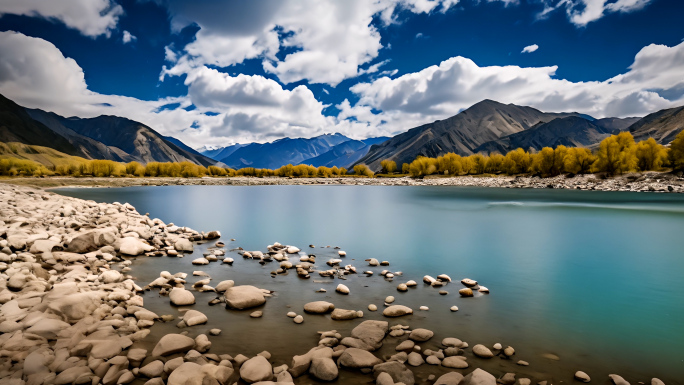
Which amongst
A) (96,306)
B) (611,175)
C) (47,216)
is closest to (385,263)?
(96,306)

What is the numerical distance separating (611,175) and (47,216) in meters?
134

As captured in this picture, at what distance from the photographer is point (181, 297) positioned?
433 inches

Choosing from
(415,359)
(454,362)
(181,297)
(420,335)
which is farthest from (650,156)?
(181,297)

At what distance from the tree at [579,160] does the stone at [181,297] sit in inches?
5415

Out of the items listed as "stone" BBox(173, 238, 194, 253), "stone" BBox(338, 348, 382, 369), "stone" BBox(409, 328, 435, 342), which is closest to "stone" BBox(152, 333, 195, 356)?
"stone" BBox(338, 348, 382, 369)

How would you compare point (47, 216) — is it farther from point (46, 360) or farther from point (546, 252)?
point (546, 252)

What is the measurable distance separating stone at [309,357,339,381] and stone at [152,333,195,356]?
3.24m

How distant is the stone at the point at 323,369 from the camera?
22.4 feet

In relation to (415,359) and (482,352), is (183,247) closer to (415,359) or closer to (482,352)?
(415,359)

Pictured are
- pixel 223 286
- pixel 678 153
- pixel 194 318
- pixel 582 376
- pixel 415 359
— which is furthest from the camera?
pixel 678 153

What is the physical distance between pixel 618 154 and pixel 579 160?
14467mm

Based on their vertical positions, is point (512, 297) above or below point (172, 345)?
below

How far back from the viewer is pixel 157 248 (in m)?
18.6

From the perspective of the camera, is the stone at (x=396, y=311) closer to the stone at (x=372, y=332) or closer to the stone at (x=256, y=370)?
the stone at (x=372, y=332)
